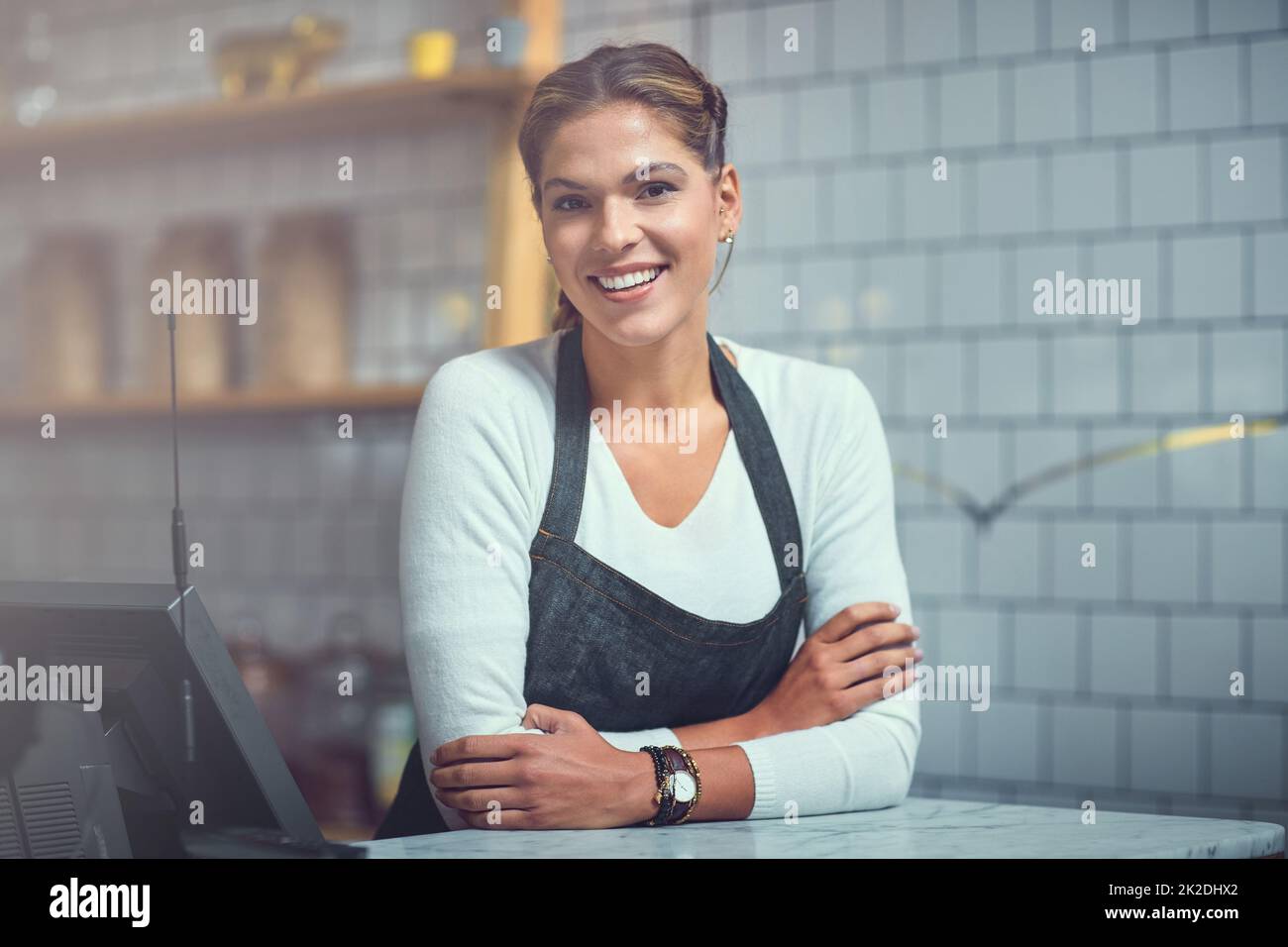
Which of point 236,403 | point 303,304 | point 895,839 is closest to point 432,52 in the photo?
point 303,304

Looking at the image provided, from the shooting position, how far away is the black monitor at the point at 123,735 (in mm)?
802

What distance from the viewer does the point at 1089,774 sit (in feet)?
6.35

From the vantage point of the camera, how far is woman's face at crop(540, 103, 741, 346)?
1.27 meters

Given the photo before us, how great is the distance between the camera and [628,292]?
1289 millimetres

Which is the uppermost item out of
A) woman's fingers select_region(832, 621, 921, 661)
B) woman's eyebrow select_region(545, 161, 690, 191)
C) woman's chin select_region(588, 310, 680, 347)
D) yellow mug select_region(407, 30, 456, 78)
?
yellow mug select_region(407, 30, 456, 78)

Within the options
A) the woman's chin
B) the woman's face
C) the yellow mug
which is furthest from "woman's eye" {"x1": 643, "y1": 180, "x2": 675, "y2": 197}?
the yellow mug

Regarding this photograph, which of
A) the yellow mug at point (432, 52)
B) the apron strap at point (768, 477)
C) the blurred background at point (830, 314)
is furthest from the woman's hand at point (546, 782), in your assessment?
the yellow mug at point (432, 52)

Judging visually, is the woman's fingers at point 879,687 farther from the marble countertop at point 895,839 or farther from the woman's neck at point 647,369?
the woman's neck at point 647,369

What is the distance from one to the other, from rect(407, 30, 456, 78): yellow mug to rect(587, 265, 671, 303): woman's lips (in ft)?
3.57

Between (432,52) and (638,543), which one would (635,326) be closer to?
(638,543)

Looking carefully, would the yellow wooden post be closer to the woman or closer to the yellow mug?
the yellow mug
